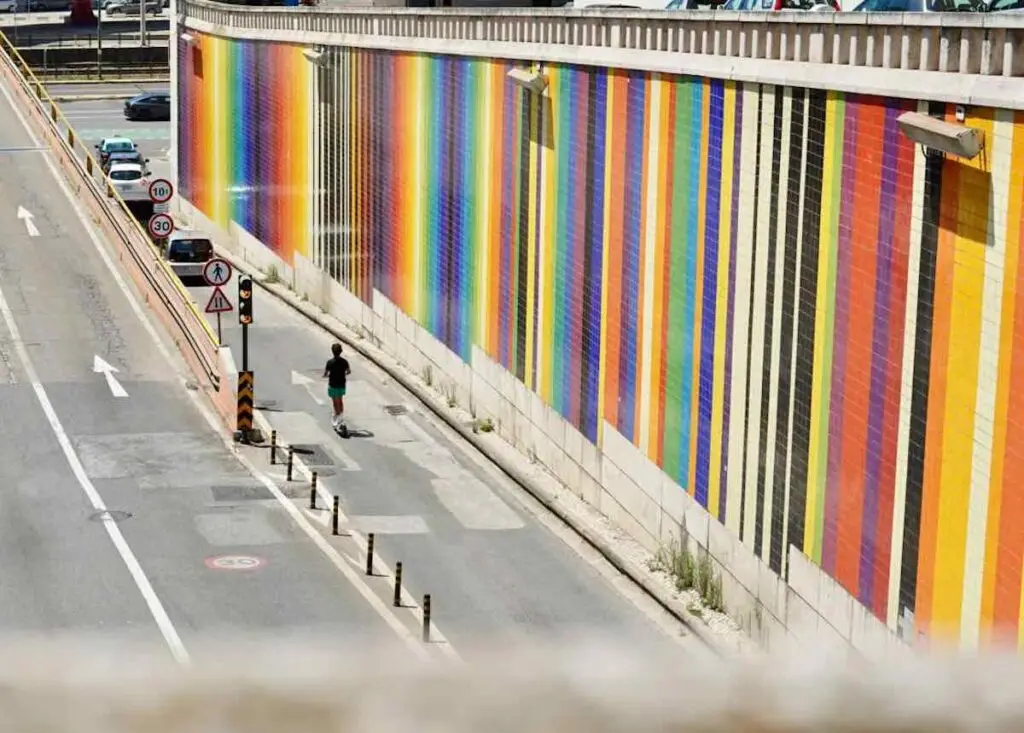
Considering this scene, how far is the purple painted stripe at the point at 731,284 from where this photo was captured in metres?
25.7

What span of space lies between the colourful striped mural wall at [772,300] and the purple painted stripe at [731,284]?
0.16ft

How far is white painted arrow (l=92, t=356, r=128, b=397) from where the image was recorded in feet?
141

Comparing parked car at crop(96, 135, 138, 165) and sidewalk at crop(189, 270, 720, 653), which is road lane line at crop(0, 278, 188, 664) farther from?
parked car at crop(96, 135, 138, 165)

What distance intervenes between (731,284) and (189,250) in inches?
1389

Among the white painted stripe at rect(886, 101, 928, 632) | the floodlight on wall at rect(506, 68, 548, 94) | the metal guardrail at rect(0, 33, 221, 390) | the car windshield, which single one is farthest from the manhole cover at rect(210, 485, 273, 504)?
the car windshield

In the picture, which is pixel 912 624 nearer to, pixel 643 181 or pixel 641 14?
pixel 643 181

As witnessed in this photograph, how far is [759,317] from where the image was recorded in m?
25.1

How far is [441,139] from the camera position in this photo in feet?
140

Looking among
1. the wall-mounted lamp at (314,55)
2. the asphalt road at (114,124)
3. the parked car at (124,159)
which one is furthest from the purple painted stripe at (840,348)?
the asphalt road at (114,124)

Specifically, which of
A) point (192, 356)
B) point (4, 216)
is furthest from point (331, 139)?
point (4, 216)

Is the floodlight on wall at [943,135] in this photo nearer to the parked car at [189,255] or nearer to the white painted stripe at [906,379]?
the white painted stripe at [906,379]

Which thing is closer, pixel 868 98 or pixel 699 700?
pixel 699 700

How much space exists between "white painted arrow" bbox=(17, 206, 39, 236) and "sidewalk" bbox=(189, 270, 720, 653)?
16128 millimetres

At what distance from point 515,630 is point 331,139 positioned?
2826 cm
